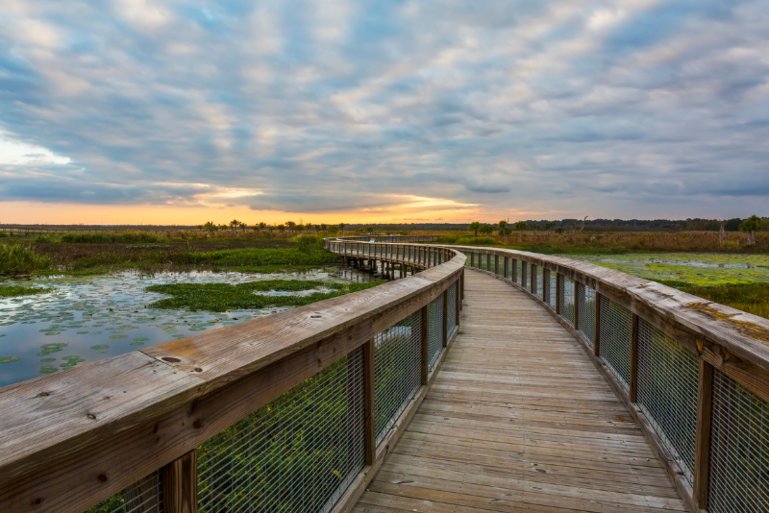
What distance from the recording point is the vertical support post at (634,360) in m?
3.88

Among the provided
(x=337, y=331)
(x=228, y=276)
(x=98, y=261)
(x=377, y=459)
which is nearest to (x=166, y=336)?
(x=377, y=459)

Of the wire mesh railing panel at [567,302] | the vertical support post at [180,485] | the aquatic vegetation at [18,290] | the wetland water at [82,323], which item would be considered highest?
the vertical support post at [180,485]

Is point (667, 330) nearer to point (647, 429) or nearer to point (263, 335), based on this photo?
point (647, 429)

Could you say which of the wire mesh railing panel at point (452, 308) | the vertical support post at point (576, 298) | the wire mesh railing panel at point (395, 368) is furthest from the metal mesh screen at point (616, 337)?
the wire mesh railing panel at point (452, 308)

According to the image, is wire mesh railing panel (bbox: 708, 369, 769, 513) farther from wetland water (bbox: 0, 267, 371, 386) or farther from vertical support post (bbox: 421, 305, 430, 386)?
wetland water (bbox: 0, 267, 371, 386)

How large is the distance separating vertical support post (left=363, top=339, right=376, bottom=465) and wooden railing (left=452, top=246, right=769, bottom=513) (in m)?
1.76

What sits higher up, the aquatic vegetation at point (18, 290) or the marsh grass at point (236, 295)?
the aquatic vegetation at point (18, 290)

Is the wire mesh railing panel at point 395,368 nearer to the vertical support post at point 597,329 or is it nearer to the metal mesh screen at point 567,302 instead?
the vertical support post at point 597,329

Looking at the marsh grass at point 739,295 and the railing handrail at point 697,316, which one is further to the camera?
the marsh grass at point 739,295

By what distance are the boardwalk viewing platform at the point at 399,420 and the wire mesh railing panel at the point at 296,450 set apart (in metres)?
0.01

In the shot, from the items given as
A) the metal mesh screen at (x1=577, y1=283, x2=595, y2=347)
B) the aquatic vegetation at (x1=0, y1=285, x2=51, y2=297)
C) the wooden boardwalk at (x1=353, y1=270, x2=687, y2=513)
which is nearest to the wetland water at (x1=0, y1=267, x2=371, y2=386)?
the aquatic vegetation at (x1=0, y1=285, x2=51, y2=297)

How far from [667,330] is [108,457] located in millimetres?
3114

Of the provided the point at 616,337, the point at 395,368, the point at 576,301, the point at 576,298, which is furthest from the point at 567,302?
the point at 395,368

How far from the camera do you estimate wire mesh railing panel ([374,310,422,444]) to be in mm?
3287
